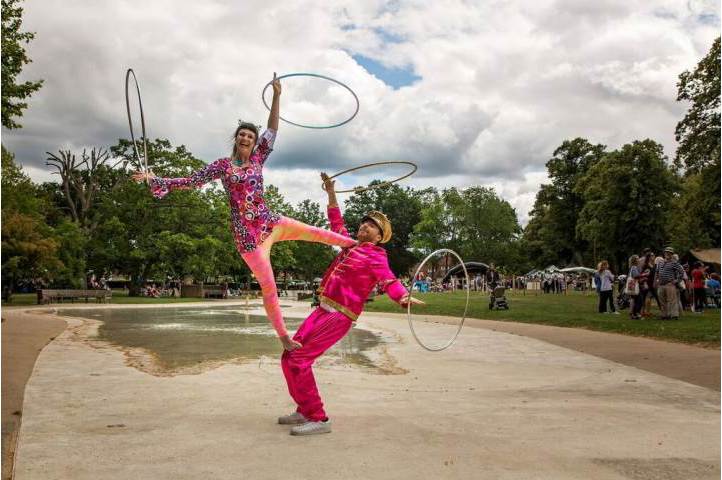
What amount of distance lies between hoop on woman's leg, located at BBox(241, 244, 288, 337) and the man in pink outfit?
1.66 feet

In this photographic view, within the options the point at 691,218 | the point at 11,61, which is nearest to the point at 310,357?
the point at 11,61

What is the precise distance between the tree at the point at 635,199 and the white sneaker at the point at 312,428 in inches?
1660

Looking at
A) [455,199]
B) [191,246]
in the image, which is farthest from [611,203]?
[191,246]

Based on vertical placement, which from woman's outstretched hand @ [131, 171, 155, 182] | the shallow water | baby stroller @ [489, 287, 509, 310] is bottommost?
the shallow water

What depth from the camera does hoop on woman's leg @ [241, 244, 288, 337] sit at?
5.51 meters

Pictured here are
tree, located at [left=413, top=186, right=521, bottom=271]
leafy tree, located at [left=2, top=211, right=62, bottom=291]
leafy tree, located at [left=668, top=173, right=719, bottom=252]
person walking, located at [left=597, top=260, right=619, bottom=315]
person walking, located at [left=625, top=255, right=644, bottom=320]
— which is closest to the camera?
person walking, located at [left=625, top=255, right=644, bottom=320]

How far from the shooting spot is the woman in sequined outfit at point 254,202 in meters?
5.54

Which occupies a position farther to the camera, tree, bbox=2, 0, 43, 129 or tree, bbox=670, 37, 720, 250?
tree, bbox=670, 37, 720, 250

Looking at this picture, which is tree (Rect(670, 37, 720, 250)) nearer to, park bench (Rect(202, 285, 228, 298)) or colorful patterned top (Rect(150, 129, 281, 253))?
colorful patterned top (Rect(150, 129, 281, 253))

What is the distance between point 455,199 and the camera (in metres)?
45.4

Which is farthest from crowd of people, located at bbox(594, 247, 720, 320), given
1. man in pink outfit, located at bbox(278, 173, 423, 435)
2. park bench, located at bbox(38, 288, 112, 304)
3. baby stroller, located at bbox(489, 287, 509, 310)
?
park bench, located at bbox(38, 288, 112, 304)

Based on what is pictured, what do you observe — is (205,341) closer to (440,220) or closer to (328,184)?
(328,184)

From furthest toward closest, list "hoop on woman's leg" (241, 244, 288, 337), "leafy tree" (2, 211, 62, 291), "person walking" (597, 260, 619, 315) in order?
1. "leafy tree" (2, 211, 62, 291)
2. "person walking" (597, 260, 619, 315)
3. "hoop on woman's leg" (241, 244, 288, 337)

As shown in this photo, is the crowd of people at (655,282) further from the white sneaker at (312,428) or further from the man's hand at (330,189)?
the white sneaker at (312,428)
